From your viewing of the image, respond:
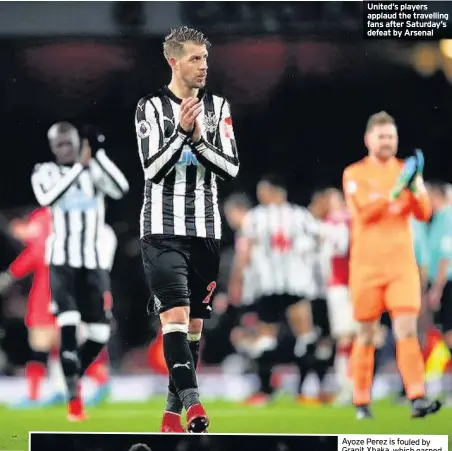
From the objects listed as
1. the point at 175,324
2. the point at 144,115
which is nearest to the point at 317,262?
the point at 175,324

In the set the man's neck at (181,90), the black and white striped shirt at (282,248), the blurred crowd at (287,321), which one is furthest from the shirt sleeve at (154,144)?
the black and white striped shirt at (282,248)

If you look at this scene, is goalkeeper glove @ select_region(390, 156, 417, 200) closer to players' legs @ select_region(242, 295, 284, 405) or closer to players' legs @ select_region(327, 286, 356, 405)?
players' legs @ select_region(327, 286, 356, 405)

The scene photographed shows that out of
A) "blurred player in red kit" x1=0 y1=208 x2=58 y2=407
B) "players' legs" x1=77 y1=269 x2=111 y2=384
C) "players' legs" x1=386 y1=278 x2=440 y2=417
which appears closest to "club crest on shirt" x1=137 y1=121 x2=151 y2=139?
"blurred player in red kit" x1=0 y1=208 x2=58 y2=407

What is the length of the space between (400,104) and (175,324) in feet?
5.19

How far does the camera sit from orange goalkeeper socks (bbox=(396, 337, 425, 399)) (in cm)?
567

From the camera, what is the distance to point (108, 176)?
19.0 feet

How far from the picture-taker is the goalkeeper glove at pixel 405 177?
5711 mm

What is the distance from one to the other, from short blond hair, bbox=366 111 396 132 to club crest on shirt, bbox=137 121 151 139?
3.65ft

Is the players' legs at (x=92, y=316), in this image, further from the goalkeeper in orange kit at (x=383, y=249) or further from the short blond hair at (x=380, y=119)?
the short blond hair at (x=380, y=119)

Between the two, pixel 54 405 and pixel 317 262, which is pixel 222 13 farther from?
pixel 54 405

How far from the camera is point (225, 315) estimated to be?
18.9 feet

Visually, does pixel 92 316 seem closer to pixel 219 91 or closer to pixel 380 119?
pixel 219 91

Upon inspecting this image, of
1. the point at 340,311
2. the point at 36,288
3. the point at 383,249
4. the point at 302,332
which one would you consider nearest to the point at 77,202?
the point at 36,288

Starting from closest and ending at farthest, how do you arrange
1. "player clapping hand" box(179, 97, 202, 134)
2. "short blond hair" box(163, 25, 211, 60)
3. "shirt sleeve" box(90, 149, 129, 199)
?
"player clapping hand" box(179, 97, 202, 134) → "short blond hair" box(163, 25, 211, 60) → "shirt sleeve" box(90, 149, 129, 199)
